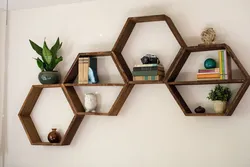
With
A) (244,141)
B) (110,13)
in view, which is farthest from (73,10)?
(244,141)

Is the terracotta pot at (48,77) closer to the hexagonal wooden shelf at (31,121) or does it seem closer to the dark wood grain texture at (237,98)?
the hexagonal wooden shelf at (31,121)

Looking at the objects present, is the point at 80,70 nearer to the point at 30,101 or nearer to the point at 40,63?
the point at 40,63

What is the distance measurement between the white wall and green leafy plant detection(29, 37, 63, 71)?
127mm

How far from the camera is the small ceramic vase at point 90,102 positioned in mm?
3266

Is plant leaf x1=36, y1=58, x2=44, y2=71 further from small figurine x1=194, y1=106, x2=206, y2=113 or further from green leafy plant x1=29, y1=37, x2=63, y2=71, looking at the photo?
small figurine x1=194, y1=106, x2=206, y2=113

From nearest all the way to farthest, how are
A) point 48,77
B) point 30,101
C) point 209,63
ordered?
point 209,63 < point 48,77 < point 30,101

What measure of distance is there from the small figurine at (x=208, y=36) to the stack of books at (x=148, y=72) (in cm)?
A: 44

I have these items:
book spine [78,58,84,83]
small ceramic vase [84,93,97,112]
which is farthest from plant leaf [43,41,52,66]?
small ceramic vase [84,93,97,112]

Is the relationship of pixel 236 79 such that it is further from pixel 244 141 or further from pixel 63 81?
pixel 63 81

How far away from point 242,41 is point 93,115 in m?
1.48

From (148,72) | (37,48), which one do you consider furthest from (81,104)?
(148,72)

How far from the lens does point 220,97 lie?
2.82 m

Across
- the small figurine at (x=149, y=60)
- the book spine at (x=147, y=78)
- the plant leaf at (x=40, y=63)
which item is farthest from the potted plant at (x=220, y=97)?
the plant leaf at (x=40, y=63)

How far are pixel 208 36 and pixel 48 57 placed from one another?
1529 mm
